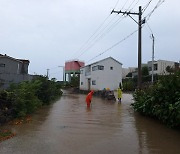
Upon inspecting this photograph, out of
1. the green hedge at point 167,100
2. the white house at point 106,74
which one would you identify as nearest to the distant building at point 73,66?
the white house at point 106,74

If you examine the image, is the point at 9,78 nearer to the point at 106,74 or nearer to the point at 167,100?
the point at 167,100

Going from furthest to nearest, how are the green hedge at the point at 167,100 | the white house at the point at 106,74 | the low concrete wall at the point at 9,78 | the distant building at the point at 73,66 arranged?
the distant building at the point at 73,66 < the white house at the point at 106,74 < the low concrete wall at the point at 9,78 < the green hedge at the point at 167,100

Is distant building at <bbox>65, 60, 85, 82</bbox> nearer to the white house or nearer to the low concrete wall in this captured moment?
the white house

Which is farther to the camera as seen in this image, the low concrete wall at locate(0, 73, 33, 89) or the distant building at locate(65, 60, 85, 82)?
the distant building at locate(65, 60, 85, 82)

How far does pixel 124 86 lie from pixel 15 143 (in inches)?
1917

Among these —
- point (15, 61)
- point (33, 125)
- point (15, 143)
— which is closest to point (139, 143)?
point (15, 143)

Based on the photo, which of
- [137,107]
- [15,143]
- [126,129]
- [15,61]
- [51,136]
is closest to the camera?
[15,143]

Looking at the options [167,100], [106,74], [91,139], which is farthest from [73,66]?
[91,139]

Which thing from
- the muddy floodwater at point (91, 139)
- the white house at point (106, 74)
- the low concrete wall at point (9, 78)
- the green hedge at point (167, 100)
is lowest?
the muddy floodwater at point (91, 139)

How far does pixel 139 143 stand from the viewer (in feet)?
30.0

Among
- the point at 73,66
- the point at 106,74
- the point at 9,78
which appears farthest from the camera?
the point at 73,66

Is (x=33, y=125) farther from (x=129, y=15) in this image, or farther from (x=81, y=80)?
(x=81, y=80)

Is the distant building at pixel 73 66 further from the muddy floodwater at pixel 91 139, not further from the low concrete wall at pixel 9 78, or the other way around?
the muddy floodwater at pixel 91 139

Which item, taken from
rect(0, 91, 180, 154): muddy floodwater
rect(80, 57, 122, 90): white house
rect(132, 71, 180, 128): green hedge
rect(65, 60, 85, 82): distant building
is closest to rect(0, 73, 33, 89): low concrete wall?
rect(0, 91, 180, 154): muddy floodwater
